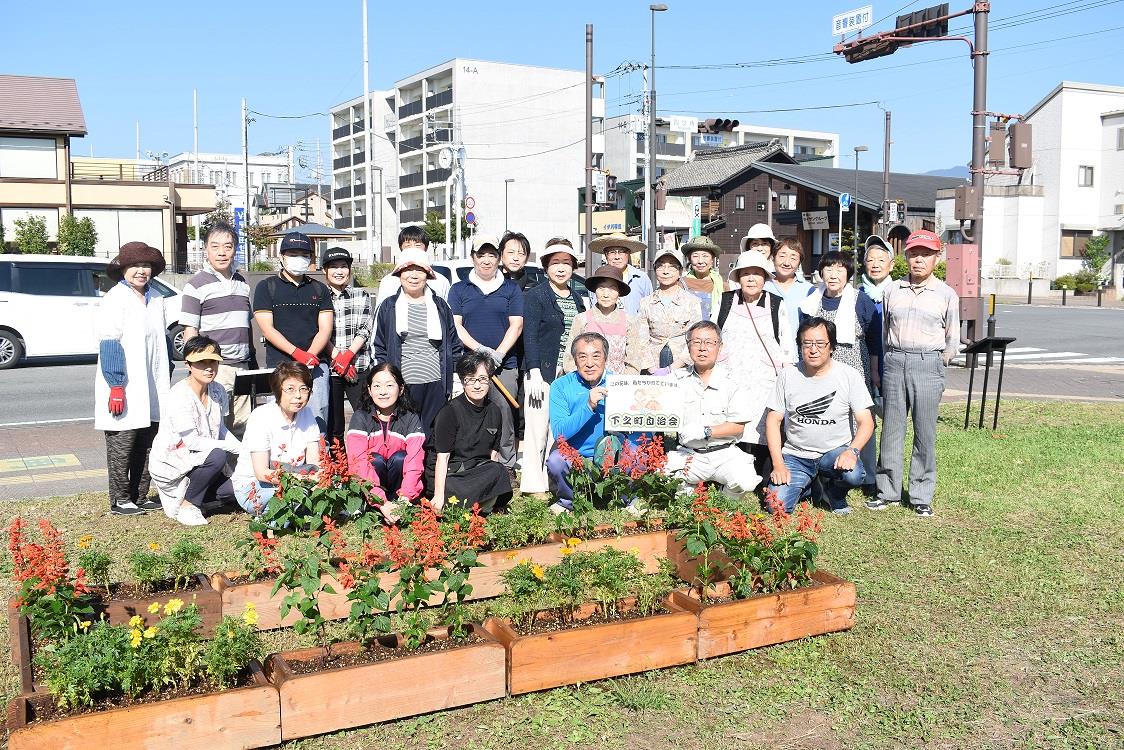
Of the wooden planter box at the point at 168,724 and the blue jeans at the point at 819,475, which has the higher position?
the blue jeans at the point at 819,475

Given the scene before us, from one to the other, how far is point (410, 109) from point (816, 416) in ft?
231

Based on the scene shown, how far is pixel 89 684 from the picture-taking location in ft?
10.5

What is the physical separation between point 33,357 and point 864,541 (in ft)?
47.3

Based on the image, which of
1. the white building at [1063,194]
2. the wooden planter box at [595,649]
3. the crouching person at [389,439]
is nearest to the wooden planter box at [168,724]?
the wooden planter box at [595,649]

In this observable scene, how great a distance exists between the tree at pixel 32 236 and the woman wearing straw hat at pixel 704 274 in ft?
115

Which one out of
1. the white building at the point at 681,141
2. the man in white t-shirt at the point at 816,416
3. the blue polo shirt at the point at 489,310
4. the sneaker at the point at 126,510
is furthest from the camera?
the white building at the point at 681,141

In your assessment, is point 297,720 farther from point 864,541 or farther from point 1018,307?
point 1018,307

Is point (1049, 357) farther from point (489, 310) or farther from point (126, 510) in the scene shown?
point (126, 510)

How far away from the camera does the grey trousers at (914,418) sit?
6.63 metres

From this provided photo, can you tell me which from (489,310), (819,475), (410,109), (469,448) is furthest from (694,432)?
(410,109)

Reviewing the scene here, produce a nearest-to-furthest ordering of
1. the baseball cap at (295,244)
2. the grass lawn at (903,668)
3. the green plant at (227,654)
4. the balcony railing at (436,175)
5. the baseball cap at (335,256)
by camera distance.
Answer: the green plant at (227,654) → the grass lawn at (903,668) → the baseball cap at (295,244) → the baseball cap at (335,256) → the balcony railing at (436,175)

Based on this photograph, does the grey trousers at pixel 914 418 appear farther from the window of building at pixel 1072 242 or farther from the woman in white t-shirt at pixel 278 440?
the window of building at pixel 1072 242

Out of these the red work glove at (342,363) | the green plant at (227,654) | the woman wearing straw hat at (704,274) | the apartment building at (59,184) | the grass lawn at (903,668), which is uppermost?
the apartment building at (59,184)

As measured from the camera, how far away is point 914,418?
22.1 ft
